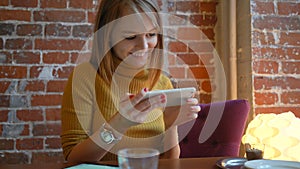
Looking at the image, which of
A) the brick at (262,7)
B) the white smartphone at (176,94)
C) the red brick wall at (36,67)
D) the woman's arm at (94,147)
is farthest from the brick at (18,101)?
the brick at (262,7)

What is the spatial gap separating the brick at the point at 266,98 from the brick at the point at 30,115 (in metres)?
1.10

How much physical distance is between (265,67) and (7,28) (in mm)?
1319

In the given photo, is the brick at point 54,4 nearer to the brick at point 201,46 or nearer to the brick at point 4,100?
the brick at point 4,100

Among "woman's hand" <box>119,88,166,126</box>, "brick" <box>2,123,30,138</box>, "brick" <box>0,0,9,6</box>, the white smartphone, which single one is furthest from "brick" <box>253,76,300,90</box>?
"brick" <box>0,0,9,6</box>

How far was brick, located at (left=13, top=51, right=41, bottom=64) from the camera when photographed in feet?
5.68

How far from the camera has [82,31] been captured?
1.80 metres

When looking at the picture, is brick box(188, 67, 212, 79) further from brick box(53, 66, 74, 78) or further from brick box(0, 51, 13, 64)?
brick box(0, 51, 13, 64)

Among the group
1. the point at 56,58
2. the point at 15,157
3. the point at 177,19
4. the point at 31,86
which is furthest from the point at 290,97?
the point at 15,157

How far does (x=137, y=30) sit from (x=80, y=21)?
662 millimetres

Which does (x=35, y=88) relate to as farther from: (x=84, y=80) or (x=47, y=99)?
(x=84, y=80)

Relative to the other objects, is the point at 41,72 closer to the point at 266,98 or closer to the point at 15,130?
the point at 15,130

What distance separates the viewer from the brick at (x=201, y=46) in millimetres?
1903

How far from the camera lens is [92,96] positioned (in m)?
1.22

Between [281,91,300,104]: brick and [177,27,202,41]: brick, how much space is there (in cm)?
55
